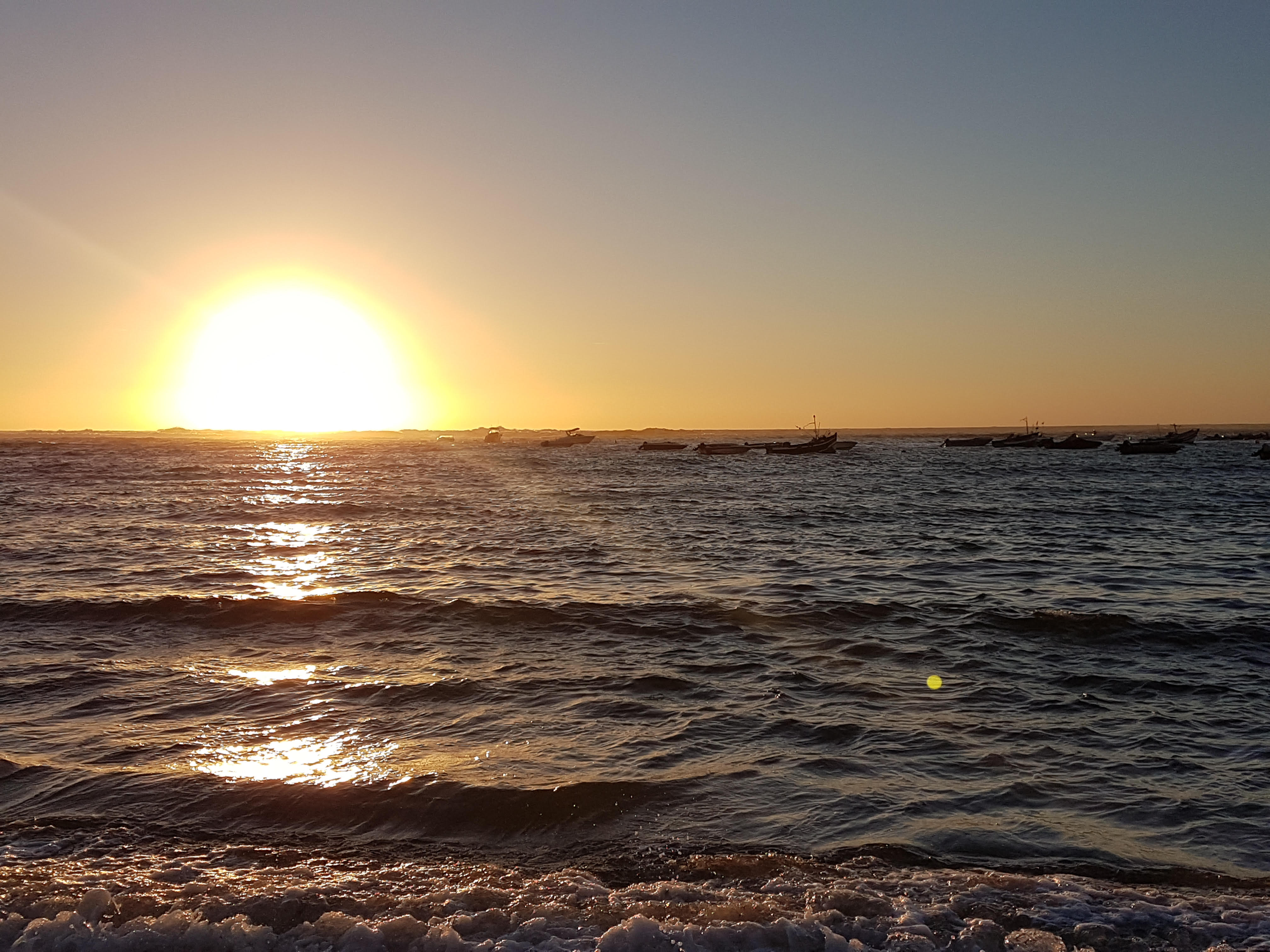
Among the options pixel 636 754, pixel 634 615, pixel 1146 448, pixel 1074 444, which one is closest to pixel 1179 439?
pixel 1074 444

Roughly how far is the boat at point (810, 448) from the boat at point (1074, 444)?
3833 centimetres

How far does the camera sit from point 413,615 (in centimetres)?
1789

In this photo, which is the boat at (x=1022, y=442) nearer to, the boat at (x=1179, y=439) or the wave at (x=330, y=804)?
the boat at (x=1179, y=439)

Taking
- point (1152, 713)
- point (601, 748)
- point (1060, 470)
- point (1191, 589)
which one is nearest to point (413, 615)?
point (601, 748)

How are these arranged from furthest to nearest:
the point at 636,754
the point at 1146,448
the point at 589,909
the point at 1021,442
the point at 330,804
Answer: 1. the point at 1021,442
2. the point at 1146,448
3. the point at 636,754
4. the point at 330,804
5. the point at 589,909

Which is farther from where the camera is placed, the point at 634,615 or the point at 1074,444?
the point at 1074,444

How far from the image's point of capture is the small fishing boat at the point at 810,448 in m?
141

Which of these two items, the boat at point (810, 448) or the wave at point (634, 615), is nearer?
the wave at point (634, 615)

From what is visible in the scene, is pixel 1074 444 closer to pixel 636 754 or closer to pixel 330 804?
pixel 636 754

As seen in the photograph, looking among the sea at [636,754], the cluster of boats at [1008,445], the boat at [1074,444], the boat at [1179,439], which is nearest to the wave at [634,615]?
the sea at [636,754]

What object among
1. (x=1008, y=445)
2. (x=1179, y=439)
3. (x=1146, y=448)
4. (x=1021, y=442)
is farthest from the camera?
(x=1008, y=445)

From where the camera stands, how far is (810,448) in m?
141

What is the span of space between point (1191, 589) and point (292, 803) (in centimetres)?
2069

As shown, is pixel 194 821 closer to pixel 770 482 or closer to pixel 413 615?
pixel 413 615
